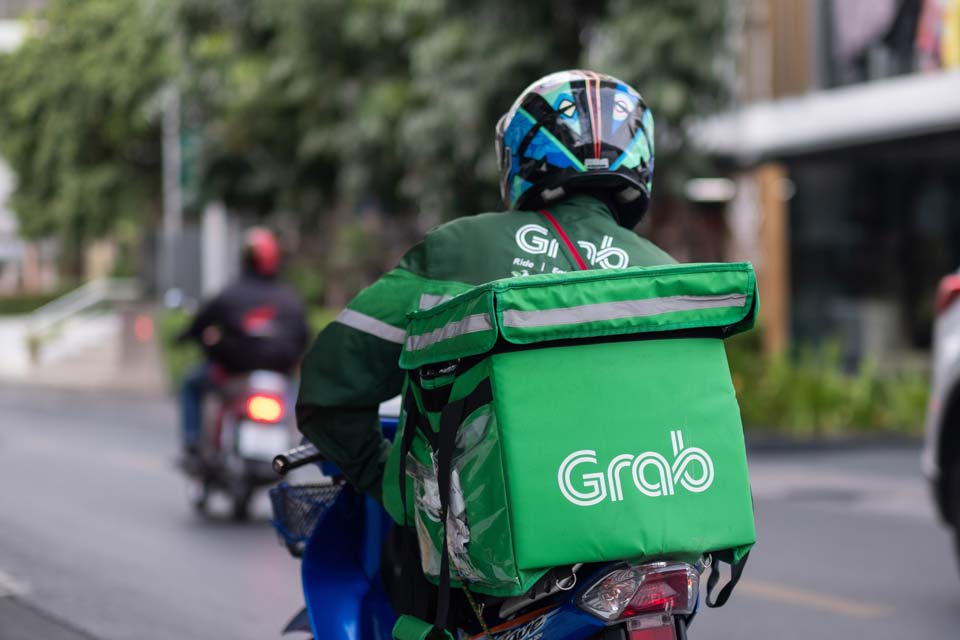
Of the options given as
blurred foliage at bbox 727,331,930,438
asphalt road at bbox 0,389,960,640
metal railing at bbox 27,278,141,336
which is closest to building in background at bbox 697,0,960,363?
blurred foliage at bbox 727,331,930,438

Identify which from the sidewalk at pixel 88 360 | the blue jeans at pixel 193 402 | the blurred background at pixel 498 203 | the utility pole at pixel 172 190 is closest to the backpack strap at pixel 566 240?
the blurred background at pixel 498 203

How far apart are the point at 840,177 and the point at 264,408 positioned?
14095mm

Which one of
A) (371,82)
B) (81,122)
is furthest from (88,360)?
(371,82)

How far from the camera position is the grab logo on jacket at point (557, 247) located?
323 cm

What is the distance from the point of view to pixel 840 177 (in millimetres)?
21844

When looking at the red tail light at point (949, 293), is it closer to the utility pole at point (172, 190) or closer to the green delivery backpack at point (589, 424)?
the green delivery backpack at point (589, 424)

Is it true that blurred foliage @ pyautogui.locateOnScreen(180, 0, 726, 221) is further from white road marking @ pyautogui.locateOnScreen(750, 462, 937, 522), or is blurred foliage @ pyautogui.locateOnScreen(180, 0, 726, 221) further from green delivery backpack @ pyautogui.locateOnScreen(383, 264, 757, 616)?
green delivery backpack @ pyautogui.locateOnScreen(383, 264, 757, 616)

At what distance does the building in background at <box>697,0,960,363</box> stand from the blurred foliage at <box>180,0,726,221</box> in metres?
A: 4.63

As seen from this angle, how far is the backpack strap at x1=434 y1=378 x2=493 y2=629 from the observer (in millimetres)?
2812

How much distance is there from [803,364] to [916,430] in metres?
1.79

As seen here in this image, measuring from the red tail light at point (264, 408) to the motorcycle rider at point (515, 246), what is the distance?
6348 millimetres

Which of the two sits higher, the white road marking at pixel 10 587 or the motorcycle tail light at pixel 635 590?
the motorcycle tail light at pixel 635 590

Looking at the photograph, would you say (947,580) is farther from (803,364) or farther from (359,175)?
(359,175)

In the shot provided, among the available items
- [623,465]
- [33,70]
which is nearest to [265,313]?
[623,465]
